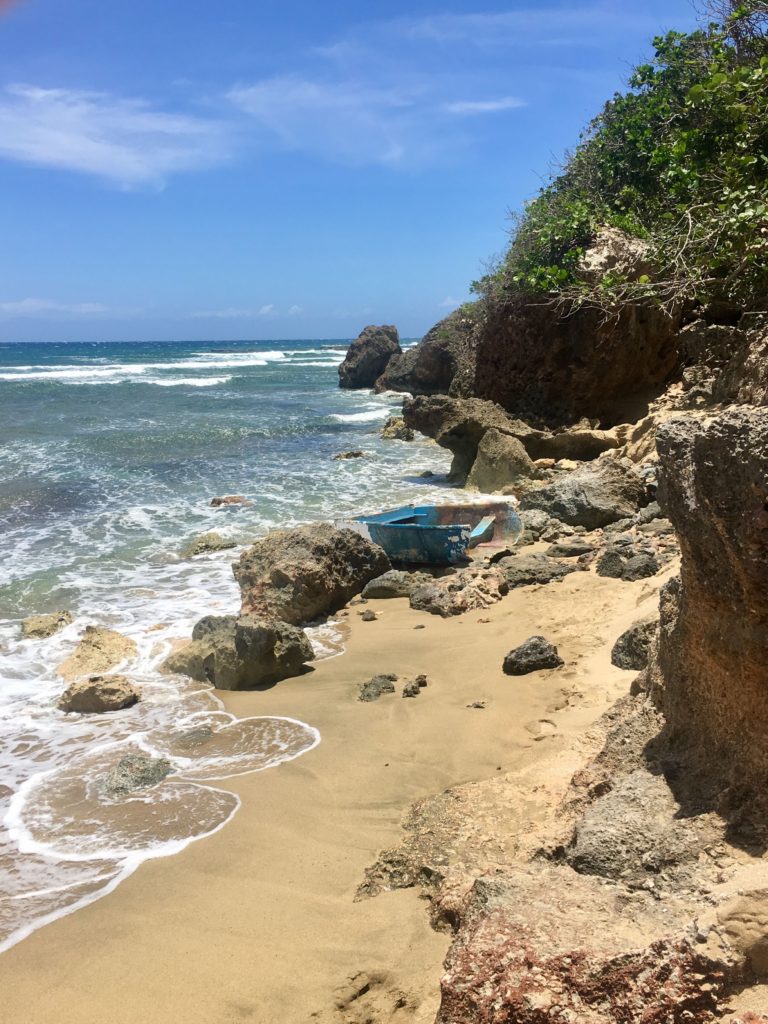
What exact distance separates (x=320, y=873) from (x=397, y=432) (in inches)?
707

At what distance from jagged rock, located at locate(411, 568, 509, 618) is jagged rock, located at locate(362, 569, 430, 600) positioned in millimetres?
220

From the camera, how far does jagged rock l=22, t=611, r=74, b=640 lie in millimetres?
7578

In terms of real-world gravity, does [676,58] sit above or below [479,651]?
above

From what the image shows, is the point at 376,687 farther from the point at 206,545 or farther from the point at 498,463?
the point at 498,463

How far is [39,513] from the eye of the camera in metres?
12.9

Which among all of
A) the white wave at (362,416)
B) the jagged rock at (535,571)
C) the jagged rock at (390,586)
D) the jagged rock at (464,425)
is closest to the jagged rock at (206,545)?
the jagged rock at (390,586)

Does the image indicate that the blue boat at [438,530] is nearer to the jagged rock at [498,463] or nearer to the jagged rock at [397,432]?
the jagged rock at [498,463]

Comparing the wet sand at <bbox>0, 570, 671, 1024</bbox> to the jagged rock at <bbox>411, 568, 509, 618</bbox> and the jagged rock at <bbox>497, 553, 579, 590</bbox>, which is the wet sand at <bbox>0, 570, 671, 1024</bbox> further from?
the jagged rock at <bbox>497, 553, 579, 590</bbox>

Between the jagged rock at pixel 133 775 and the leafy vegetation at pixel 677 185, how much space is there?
19.8ft

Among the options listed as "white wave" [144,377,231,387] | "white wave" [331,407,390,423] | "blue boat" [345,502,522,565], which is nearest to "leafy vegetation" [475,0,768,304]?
"blue boat" [345,502,522,565]

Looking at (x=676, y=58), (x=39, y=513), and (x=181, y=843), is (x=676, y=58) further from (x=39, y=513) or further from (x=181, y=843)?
(x=181, y=843)

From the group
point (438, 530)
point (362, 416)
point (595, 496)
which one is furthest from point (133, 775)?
point (362, 416)

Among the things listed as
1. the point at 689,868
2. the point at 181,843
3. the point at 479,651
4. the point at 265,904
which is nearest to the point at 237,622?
the point at 479,651

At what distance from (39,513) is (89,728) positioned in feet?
26.8
